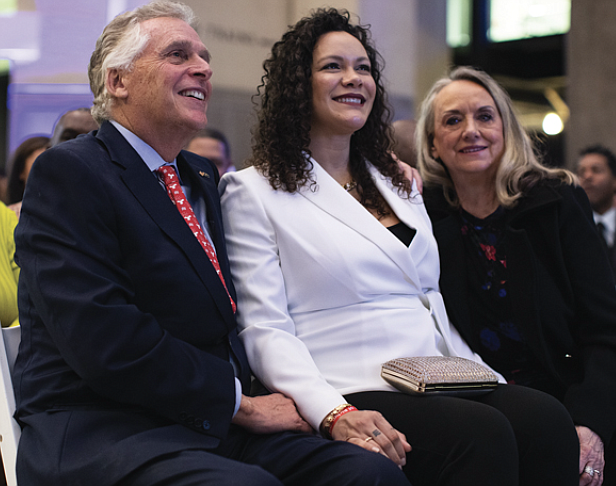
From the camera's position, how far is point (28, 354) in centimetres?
169

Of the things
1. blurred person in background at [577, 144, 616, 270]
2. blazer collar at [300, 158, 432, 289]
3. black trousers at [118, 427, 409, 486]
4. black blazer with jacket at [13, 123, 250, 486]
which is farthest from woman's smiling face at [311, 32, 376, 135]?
blurred person in background at [577, 144, 616, 270]

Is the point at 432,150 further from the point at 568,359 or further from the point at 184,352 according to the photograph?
the point at 184,352

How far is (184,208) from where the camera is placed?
1.89 metres

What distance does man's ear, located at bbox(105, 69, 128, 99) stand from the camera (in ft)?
6.34

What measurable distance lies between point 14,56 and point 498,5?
6385mm

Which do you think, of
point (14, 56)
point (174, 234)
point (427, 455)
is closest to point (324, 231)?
point (174, 234)

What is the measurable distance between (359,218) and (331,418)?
2.28 ft

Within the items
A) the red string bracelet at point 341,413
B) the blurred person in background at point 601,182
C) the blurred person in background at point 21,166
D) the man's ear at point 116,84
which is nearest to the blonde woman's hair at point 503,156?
the red string bracelet at point 341,413

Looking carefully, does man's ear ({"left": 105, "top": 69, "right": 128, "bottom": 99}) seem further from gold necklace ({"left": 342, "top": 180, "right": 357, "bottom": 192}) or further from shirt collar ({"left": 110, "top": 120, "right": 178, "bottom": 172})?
gold necklace ({"left": 342, "top": 180, "right": 357, "bottom": 192})

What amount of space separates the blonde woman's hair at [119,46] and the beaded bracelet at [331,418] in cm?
106

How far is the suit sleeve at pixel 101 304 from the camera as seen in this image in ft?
5.05

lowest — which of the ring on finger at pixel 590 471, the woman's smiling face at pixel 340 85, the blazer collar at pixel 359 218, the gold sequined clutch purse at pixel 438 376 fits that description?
the ring on finger at pixel 590 471

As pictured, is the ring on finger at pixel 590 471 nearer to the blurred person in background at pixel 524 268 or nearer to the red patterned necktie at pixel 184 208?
the blurred person in background at pixel 524 268

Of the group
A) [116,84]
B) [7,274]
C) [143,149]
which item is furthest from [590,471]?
[7,274]
